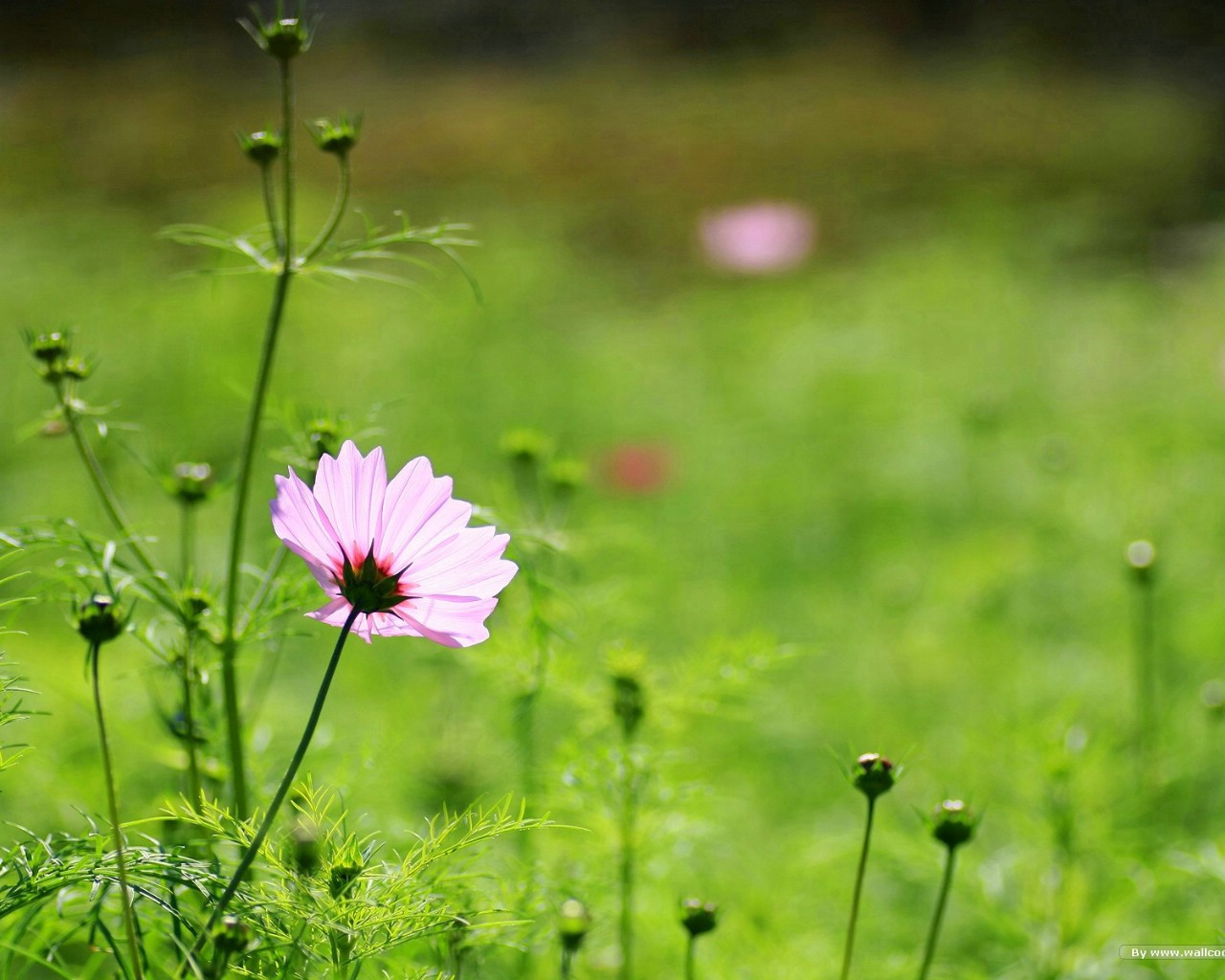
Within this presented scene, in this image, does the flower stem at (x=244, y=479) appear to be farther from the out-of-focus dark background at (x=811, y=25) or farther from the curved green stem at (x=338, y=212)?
the out-of-focus dark background at (x=811, y=25)

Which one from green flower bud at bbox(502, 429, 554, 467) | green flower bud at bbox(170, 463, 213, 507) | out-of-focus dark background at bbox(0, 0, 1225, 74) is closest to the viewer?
green flower bud at bbox(170, 463, 213, 507)

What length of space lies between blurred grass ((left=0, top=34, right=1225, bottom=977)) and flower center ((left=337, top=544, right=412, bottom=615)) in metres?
0.28

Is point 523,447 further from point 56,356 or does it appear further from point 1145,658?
point 1145,658

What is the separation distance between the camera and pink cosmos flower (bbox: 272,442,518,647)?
1.48ft

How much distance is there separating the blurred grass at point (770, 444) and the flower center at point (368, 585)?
0.28 metres

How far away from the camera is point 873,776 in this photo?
1.68ft

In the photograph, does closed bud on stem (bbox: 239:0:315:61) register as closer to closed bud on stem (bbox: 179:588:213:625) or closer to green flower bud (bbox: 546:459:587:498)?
closed bud on stem (bbox: 179:588:213:625)

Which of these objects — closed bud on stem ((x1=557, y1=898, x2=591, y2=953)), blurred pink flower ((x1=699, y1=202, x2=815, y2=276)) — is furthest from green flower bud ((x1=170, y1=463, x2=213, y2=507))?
blurred pink flower ((x1=699, y1=202, x2=815, y2=276))

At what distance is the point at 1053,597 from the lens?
1.59 metres

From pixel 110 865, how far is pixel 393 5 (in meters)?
5.33

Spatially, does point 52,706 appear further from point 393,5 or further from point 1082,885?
point 393,5

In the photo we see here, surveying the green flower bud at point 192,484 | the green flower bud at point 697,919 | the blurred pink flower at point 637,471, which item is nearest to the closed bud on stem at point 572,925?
the green flower bud at point 697,919

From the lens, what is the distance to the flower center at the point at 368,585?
45 centimetres

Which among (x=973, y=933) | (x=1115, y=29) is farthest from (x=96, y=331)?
(x=1115, y=29)
